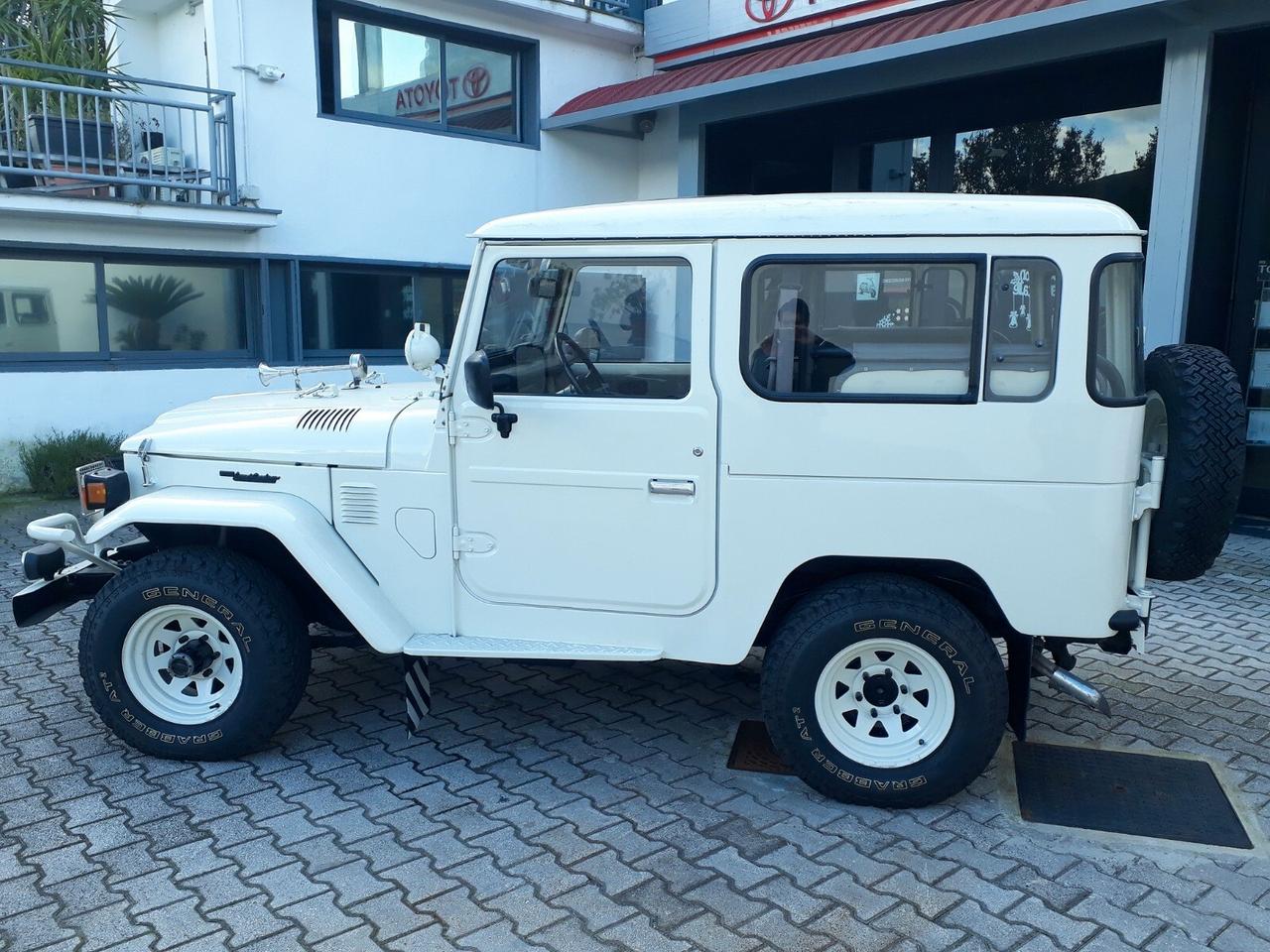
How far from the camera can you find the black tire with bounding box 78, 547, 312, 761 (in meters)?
3.87

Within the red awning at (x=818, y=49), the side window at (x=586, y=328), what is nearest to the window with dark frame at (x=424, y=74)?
the red awning at (x=818, y=49)

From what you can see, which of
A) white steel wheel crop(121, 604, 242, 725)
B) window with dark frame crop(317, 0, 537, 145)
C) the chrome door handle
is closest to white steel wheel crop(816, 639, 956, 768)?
the chrome door handle

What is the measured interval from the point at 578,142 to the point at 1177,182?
24.3 ft

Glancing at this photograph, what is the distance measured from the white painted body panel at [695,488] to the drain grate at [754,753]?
61 centimetres

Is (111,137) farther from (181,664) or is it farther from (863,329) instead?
(863,329)

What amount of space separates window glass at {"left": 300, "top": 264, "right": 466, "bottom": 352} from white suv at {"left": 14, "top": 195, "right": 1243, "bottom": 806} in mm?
7354

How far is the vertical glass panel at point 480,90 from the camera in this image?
12.0 meters

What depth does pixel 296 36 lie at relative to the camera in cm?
1046

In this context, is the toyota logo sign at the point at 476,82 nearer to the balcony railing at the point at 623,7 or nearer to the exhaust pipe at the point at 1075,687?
the balcony railing at the point at 623,7

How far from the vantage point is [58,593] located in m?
4.20

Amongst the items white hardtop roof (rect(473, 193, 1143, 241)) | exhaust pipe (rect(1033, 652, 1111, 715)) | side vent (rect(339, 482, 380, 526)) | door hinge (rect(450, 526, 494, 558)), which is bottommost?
exhaust pipe (rect(1033, 652, 1111, 715))

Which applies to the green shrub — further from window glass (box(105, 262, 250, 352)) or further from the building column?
the building column

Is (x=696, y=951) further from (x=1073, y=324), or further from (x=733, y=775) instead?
(x=1073, y=324)

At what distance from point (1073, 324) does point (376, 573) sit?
2747mm
